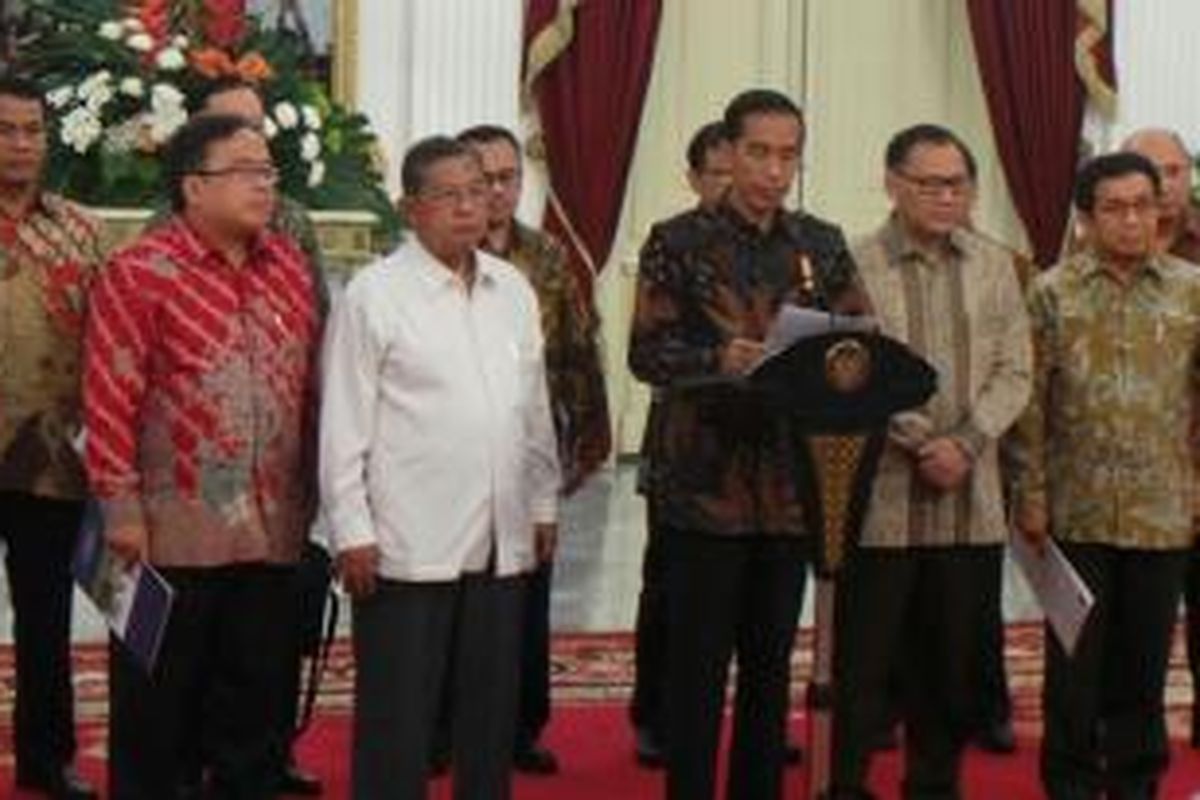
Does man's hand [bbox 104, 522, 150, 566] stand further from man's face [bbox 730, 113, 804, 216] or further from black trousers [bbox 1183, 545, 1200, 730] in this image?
black trousers [bbox 1183, 545, 1200, 730]

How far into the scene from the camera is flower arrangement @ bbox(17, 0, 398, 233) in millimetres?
6168

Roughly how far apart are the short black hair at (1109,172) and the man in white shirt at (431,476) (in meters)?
1.27

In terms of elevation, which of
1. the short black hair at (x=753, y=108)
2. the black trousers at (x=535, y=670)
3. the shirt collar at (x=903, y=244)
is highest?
the short black hair at (x=753, y=108)

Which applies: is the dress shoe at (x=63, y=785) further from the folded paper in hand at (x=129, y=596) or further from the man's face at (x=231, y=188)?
the man's face at (x=231, y=188)

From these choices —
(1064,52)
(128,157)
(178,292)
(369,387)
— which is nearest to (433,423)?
(369,387)

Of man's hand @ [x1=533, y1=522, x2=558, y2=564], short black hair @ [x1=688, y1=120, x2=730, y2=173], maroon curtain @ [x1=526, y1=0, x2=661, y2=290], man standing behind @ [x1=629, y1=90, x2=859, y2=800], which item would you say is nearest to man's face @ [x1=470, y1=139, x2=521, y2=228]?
short black hair @ [x1=688, y1=120, x2=730, y2=173]

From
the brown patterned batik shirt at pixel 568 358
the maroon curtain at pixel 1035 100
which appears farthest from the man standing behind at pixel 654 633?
the maroon curtain at pixel 1035 100

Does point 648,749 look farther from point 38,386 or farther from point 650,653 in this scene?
point 38,386

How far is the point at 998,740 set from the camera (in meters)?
5.54

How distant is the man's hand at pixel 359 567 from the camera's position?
398cm

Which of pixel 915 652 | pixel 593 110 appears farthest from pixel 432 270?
pixel 593 110

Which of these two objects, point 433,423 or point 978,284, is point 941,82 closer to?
point 978,284

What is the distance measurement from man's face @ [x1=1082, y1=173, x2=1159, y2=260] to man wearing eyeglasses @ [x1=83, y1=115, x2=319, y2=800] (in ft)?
5.39

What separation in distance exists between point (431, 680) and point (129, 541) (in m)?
0.61
